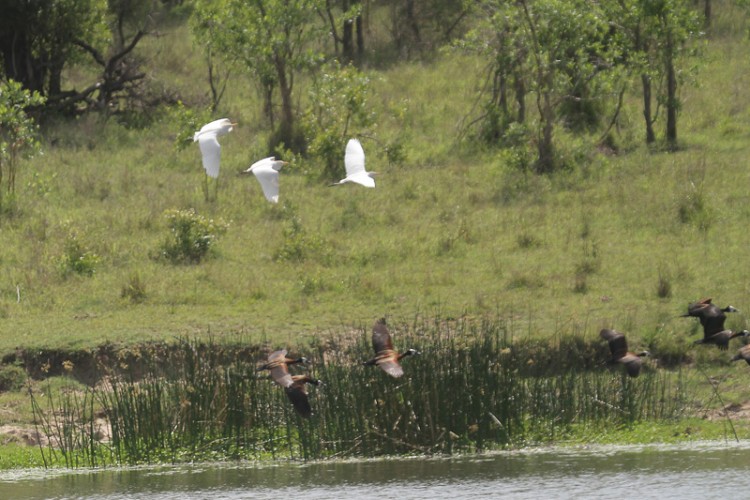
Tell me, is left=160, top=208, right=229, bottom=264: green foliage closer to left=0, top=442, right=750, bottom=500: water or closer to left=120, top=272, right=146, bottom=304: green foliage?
left=120, top=272, right=146, bottom=304: green foliage

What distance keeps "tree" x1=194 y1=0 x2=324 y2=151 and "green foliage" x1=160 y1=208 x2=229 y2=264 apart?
→ 4.81m

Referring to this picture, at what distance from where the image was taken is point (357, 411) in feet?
32.5

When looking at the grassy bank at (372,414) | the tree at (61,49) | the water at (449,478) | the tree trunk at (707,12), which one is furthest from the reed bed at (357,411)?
the tree trunk at (707,12)

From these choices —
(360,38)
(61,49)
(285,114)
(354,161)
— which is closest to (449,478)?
(354,161)

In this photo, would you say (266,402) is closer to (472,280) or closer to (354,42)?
(472,280)

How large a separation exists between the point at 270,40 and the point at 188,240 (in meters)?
6.02

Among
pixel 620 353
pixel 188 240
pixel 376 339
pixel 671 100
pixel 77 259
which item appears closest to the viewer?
pixel 376 339

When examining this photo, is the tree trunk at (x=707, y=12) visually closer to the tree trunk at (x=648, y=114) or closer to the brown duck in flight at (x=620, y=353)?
the tree trunk at (x=648, y=114)

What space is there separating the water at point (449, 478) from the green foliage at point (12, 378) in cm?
238

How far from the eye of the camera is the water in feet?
30.1

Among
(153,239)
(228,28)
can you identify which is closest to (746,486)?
(153,239)

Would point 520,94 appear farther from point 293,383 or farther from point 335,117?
point 293,383

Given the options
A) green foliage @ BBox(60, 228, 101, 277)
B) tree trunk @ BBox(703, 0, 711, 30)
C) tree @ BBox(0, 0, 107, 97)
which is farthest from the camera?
tree trunk @ BBox(703, 0, 711, 30)

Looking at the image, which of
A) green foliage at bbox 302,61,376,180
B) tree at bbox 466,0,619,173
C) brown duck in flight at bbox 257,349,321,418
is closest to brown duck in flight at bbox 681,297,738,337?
brown duck in flight at bbox 257,349,321,418
